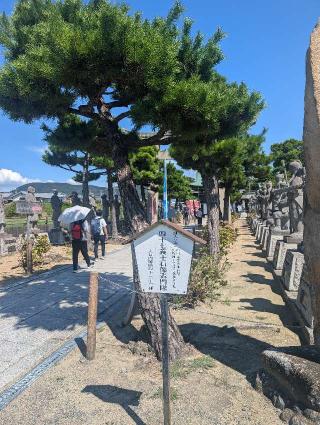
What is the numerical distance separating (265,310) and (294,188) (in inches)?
A: 150

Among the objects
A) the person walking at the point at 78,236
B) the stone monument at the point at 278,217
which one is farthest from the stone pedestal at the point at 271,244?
the person walking at the point at 78,236

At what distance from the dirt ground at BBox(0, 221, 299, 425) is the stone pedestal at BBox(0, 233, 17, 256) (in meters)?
9.92

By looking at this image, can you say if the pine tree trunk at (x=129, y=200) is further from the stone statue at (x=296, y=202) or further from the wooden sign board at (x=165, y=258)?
the stone statue at (x=296, y=202)

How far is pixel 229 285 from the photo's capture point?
8570 millimetres

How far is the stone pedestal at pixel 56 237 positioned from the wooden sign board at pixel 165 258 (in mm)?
15037

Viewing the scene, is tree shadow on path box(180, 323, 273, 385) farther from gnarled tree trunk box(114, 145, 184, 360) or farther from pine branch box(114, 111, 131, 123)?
pine branch box(114, 111, 131, 123)

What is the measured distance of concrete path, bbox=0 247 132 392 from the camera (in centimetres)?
485

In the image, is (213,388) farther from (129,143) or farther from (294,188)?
(294,188)

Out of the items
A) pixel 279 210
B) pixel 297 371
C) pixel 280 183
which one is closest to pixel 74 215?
pixel 297 371

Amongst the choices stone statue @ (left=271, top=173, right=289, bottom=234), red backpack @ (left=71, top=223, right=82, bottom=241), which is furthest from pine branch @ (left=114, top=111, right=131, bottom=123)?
stone statue @ (left=271, top=173, right=289, bottom=234)

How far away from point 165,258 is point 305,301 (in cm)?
306

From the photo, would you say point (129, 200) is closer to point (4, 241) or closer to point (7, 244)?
point (4, 241)

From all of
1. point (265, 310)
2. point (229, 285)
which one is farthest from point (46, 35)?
point (229, 285)

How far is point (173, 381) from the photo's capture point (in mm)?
3955
